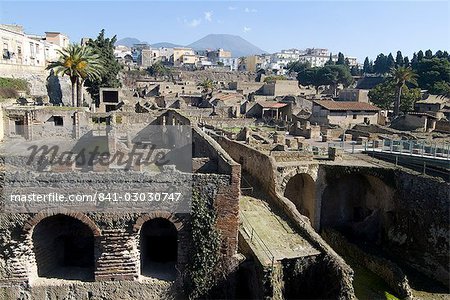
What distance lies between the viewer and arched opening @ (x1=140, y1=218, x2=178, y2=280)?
1327cm

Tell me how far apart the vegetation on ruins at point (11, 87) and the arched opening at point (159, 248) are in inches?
1239

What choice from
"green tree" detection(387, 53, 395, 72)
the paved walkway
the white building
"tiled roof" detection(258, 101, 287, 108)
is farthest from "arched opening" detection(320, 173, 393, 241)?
"green tree" detection(387, 53, 395, 72)

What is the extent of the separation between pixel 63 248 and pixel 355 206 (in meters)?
17.3

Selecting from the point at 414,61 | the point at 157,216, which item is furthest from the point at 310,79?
the point at 157,216

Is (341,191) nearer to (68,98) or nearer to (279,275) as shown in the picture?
(279,275)

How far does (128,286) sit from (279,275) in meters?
4.71

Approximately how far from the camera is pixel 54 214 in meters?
12.1

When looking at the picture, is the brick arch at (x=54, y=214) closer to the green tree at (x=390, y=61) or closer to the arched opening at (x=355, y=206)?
the arched opening at (x=355, y=206)

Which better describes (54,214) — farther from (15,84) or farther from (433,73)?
(433,73)

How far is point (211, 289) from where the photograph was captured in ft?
41.5

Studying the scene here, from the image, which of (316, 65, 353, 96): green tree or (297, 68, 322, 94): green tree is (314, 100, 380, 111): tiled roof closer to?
(316, 65, 353, 96): green tree

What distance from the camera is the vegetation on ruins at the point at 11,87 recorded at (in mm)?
40469

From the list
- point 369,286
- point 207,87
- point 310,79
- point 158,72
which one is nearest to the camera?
point 369,286

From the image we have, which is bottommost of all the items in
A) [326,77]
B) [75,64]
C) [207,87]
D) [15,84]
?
[15,84]
